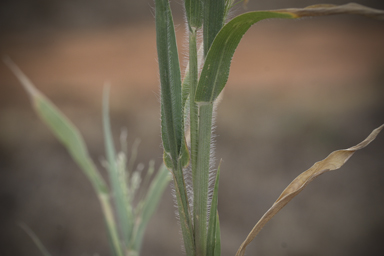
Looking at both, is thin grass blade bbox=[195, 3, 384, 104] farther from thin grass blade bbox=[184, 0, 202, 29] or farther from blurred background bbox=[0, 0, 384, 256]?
blurred background bbox=[0, 0, 384, 256]

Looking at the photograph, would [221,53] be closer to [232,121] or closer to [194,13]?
→ [194,13]

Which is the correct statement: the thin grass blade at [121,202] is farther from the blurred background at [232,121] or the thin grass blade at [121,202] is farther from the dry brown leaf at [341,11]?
the blurred background at [232,121]

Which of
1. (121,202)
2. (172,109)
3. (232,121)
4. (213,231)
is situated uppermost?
(172,109)

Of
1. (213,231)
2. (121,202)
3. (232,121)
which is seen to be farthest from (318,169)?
(232,121)

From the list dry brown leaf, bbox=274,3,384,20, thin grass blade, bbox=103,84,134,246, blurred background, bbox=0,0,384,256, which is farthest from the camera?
blurred background, bbox=0,0,384,256

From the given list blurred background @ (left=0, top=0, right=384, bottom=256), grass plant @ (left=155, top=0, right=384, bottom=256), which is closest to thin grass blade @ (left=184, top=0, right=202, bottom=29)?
grass plant @ (left=155, top=0, right=384, bottom=256)

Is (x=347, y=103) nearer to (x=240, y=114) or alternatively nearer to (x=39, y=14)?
(x=240, y=114)

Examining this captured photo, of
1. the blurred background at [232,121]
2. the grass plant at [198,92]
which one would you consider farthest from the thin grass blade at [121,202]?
the blurred background at [232,121]

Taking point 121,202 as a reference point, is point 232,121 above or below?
below

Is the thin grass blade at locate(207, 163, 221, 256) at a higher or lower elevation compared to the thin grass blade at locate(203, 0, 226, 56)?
lower
